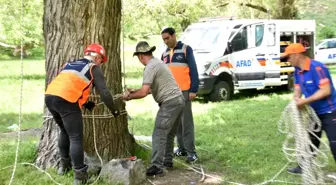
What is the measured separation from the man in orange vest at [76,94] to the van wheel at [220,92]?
845 cm

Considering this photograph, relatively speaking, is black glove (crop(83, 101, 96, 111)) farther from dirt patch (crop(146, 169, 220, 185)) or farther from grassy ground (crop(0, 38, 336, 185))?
dirt patch (crop(146, 169, 220, 185))

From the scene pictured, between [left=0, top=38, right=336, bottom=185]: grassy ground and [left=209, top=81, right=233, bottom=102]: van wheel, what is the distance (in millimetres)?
383

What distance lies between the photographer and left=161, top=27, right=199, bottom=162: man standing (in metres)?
6.47

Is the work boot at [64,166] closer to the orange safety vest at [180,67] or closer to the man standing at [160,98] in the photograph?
the man standing at [160,98]

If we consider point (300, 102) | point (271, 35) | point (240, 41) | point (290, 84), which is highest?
point (271, 35)

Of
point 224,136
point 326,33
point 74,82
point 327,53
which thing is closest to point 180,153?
point 224,136

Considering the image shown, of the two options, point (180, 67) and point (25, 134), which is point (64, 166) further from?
point (25, 134)

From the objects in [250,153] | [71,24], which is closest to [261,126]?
[250,153]

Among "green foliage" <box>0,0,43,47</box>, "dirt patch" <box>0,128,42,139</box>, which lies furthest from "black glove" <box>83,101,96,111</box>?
"green foliage" <box>0,0,43,47</box>

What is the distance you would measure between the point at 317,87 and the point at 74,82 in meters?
2.57

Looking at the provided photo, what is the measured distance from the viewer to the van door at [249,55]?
13.8 m

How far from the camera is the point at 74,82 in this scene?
498 centimetres

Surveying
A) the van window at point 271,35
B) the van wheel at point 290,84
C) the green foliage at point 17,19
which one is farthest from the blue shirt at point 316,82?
the green foliage at point 17,19

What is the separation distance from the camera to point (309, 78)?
4.98 m
